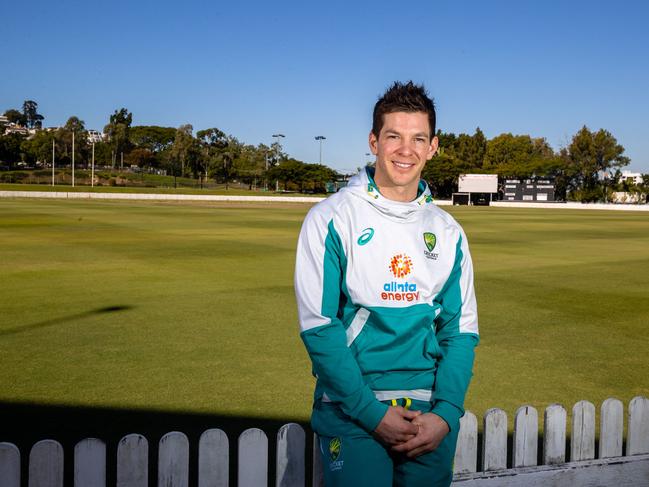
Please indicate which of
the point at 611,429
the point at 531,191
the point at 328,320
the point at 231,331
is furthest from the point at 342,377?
the point at 531,191

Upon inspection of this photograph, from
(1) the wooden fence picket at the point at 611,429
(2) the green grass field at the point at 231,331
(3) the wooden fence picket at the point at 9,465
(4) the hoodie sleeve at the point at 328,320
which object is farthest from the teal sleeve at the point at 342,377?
(2) the green grass field at the point at 231,331

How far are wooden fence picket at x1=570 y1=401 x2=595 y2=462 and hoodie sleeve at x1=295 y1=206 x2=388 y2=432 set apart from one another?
62.5 inches

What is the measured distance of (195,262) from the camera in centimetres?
1656

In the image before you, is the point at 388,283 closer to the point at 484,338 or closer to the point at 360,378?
the point at 360,378

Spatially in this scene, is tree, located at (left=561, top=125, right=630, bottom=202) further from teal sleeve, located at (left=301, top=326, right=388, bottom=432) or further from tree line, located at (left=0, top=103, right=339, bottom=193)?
teal sleeve, located at (left=301, top=326, right=388, bottom=432)

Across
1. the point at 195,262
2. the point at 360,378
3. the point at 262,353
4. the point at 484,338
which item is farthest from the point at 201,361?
the point at 195,262

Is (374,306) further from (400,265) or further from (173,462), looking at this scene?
(173,462)

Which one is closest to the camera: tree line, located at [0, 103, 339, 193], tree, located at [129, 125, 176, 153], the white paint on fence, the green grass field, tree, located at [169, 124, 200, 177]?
the white paint on fence

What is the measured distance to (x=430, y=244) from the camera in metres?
2.98

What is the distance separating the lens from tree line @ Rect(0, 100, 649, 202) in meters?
124

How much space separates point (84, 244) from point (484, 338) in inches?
618

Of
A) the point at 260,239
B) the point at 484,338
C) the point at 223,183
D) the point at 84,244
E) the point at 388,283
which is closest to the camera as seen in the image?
the point at 388,283

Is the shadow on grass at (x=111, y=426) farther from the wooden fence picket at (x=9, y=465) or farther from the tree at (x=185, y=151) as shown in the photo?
the tree at (x=185, y=151)

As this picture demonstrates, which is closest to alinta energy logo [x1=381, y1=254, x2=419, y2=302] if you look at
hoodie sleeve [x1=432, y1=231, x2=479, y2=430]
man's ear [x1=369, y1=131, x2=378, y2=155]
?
hoodie sleeve [x1=432, y1=231, x2=479, y2=430]
